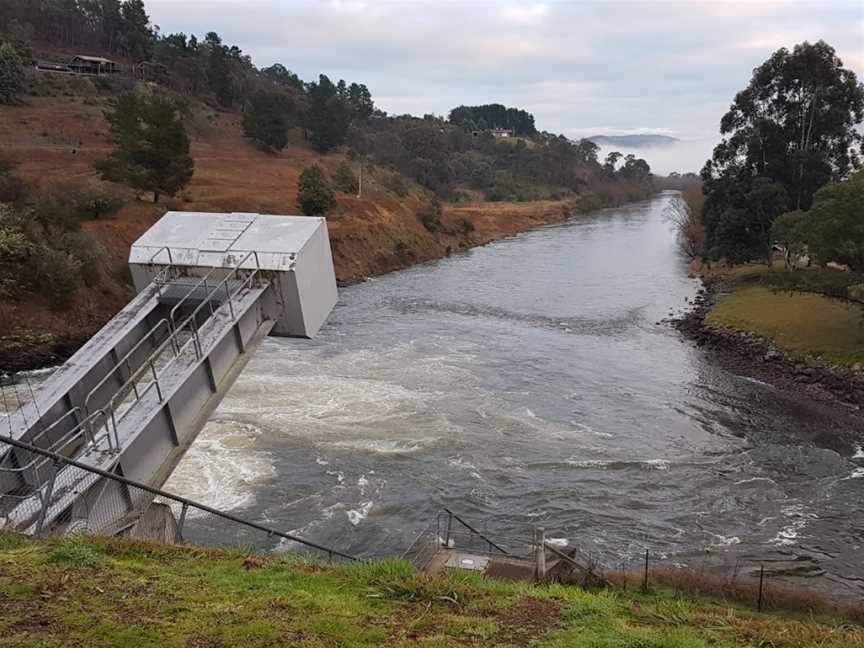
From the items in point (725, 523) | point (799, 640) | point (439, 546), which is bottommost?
point (725, 523)

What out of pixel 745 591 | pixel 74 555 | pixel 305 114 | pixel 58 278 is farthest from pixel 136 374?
pixel 305 114

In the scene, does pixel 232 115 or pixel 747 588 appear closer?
pixel 747 588

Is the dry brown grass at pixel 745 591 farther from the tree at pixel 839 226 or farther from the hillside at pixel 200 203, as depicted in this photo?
the hillside at pixel 200 203

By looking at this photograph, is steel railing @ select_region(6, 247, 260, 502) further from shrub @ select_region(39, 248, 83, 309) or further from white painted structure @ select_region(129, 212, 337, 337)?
shrub @ select_region(39, 248, 83, 309)

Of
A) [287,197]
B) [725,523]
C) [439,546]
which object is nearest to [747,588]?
[725,523]

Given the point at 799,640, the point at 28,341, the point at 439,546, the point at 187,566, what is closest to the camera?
the point at 799,640

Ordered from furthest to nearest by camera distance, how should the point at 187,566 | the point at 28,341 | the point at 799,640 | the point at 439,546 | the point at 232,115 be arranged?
the point at 232,115 < the point at 28,341 < the point at 439,546 < the point at 187,566 < the point at 799,640

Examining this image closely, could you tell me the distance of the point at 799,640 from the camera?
704 centimetres

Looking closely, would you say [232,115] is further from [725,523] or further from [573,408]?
[725,523]

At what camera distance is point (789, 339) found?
1257 inches

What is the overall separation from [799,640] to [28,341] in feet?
91.9

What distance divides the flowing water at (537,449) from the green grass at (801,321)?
4.19 meters

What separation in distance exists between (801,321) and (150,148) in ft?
125

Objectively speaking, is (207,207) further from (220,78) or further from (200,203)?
(220,78)
